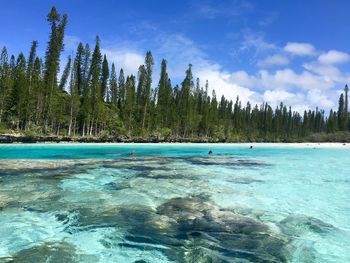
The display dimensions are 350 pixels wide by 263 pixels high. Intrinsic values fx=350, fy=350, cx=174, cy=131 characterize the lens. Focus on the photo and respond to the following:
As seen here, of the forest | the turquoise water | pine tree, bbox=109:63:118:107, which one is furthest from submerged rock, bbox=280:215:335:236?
pine tree, bbox=109:63:118:107

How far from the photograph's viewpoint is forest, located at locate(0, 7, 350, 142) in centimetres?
5850

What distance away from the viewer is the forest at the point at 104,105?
5850cm

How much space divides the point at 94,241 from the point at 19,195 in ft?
16.9

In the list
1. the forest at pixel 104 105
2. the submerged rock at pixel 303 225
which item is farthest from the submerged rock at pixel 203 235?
the forest at pixel 104 105

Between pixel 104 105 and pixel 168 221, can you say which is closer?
pixel 168 221

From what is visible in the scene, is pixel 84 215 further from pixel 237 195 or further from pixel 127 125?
pixel 127 125

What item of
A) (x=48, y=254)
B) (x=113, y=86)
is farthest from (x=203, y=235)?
(x=113, y=86)

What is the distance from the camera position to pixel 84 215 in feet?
29.8

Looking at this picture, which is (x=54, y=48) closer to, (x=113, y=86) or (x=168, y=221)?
(x=113, y=86)

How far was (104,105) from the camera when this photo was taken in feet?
234

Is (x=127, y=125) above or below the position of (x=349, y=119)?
below

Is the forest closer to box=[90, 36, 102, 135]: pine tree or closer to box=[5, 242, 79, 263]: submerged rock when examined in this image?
box=[90, 36, 102, 135]: pine tree

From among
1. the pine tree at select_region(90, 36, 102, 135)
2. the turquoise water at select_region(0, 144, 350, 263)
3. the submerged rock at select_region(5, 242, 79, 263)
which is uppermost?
the pine tree at select_region(90, 36, 102, 135)

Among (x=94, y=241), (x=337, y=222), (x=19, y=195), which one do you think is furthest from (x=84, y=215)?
(x=337, y=222)
